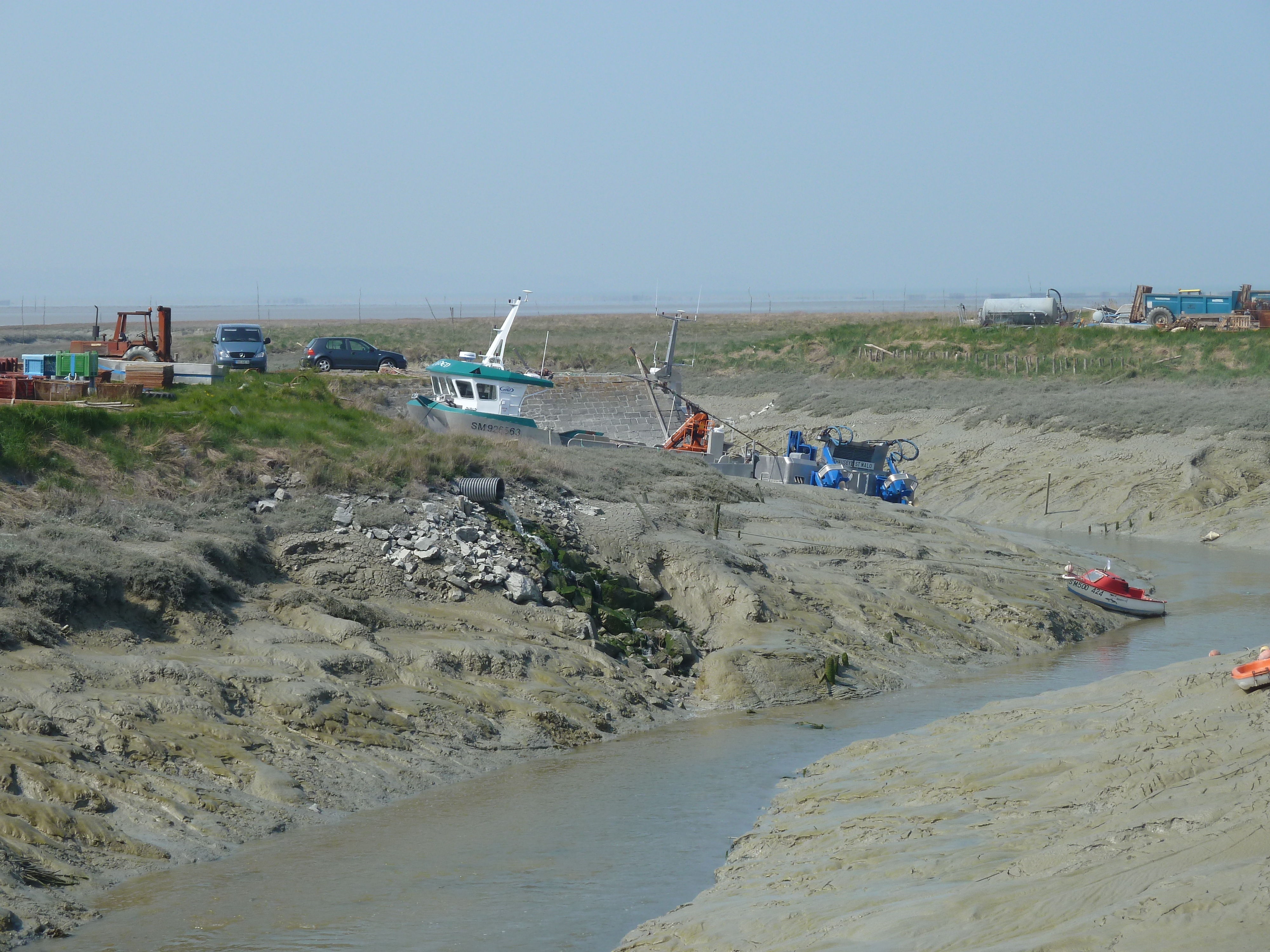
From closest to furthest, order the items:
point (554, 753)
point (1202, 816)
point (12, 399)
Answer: point (1202, 816), point (554, 753), point (12, 399)

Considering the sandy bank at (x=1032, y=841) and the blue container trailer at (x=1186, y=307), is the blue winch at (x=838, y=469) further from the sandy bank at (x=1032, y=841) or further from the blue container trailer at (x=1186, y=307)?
the blue container trailer at (x=1186, y=307)

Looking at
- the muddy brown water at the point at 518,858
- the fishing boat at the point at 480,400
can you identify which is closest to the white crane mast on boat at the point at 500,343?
the fishing boat at the point at 480,400

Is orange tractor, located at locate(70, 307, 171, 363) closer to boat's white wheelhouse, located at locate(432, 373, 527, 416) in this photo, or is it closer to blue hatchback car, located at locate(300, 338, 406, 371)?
boat's white wheelhouse, located at locate(432, 373, 527, 416)

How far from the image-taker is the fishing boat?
30.2 metres

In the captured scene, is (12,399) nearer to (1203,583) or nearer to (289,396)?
(289,396)

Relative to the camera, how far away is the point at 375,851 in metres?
11.1

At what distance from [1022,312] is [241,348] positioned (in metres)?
44.4

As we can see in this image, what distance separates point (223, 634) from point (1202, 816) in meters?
10.3

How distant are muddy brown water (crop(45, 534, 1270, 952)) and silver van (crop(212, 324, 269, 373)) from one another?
26.1 metres

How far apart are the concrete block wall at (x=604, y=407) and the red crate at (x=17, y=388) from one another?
14.7 m

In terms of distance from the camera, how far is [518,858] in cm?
1116

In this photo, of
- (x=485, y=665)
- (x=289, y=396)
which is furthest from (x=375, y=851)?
(x=289, y=396)

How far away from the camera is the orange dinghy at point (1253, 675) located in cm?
1061

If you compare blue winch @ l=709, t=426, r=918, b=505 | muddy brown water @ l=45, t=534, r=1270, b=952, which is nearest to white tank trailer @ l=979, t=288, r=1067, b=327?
blue winch @ l=709, t=426, r=918, b=505
